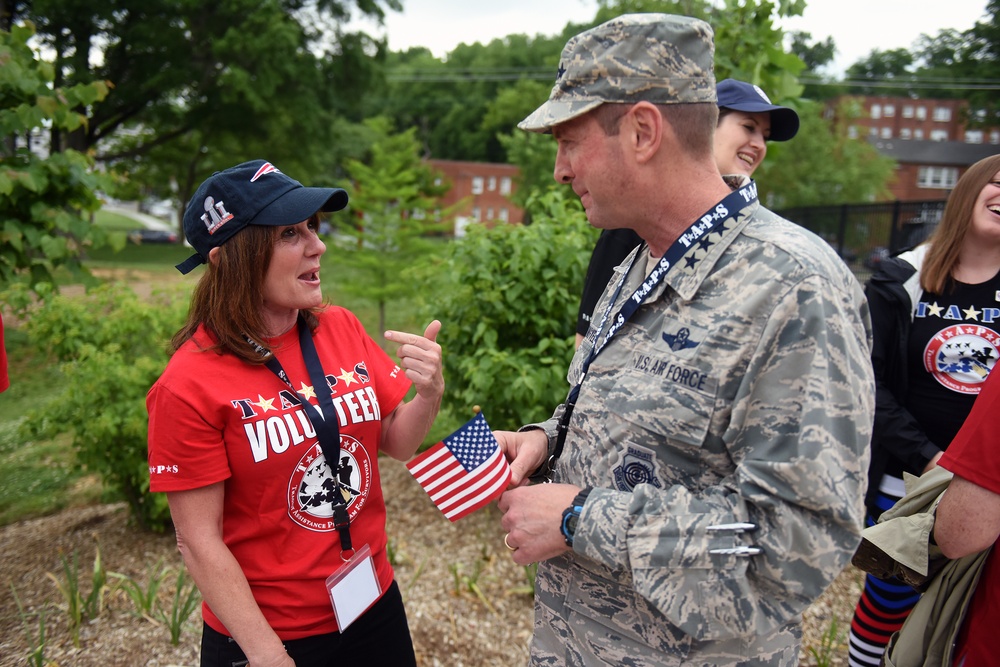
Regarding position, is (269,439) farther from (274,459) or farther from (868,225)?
(868,225)

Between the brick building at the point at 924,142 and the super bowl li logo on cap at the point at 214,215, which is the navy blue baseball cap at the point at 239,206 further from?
the brick building at the point at 924,142

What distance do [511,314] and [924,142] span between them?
6769cm

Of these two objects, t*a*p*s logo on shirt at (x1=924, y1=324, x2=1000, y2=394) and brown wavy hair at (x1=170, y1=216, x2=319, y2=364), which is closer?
brown wavy hair at (x1=170, y1=216, x2=319, y2=364)

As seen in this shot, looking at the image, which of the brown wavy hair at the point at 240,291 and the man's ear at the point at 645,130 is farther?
the brown wavy hair at the point at 240,291

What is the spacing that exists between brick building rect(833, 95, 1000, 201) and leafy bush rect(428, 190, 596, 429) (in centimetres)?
4915

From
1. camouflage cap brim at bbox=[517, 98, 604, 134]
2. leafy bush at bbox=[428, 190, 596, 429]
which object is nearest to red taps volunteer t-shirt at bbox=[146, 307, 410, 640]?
camouflage cap brim at bbox=[517, 98, 604, 134]

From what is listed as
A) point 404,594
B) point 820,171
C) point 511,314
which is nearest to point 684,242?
point 511,314

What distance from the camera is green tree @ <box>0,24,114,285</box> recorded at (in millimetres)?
4094

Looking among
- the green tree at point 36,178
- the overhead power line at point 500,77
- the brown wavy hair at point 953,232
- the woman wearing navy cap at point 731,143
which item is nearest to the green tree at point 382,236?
the green tree at point 36,178

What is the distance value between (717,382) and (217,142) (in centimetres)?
3052

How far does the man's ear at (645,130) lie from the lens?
4.93 feet

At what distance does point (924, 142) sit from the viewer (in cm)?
5906

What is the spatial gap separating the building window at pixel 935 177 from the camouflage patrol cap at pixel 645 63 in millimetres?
69262

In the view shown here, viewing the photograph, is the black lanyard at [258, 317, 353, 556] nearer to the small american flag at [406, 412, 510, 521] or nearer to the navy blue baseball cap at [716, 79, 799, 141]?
the small american flag at [406, 412, 510, 521]
